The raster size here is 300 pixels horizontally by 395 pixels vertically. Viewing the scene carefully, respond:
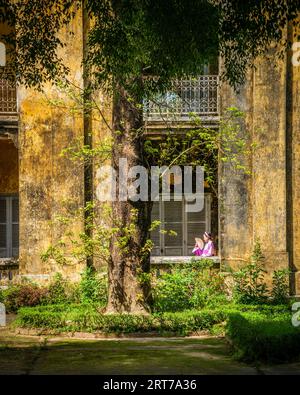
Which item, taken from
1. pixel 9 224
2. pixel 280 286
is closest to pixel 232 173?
pixel 280 286

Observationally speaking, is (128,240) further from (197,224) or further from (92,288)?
(197,224)

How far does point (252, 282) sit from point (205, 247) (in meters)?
2.55

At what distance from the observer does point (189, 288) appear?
1623cm

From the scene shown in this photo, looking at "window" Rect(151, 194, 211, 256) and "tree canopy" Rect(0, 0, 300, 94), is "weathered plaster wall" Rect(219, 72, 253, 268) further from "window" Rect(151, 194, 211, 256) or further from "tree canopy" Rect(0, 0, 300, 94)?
"tree canopy" Rect(0, 0, 300, 94)

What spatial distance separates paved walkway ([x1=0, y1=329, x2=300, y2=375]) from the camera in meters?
9.16

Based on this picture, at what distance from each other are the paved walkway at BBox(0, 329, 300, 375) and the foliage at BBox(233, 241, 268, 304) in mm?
3667

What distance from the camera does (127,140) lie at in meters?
14.1

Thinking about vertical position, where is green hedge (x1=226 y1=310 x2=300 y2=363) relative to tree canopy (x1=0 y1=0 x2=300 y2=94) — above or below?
below

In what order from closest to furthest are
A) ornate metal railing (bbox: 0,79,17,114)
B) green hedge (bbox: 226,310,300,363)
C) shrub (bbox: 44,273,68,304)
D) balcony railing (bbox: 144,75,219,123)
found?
1. green hedge (bbox: 226,310,300,363)
2. shrub (bbox: 44,273,68,304)
3. balcony railing (bbox: 144,75,219,123)
4. ornate metal railing (bbox: 0,79,17,114)

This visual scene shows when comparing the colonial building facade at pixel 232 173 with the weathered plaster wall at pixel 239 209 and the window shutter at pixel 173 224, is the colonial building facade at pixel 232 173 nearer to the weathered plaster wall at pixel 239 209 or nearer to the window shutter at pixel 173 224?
the weathered plaster wall at pixel 239 209

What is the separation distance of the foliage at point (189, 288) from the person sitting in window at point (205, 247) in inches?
60.3

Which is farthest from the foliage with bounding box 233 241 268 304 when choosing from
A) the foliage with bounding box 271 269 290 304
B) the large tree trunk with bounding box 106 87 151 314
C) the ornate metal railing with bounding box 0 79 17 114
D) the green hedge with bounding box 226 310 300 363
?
the ornate metal railing with bounding box 0 79 17 114
